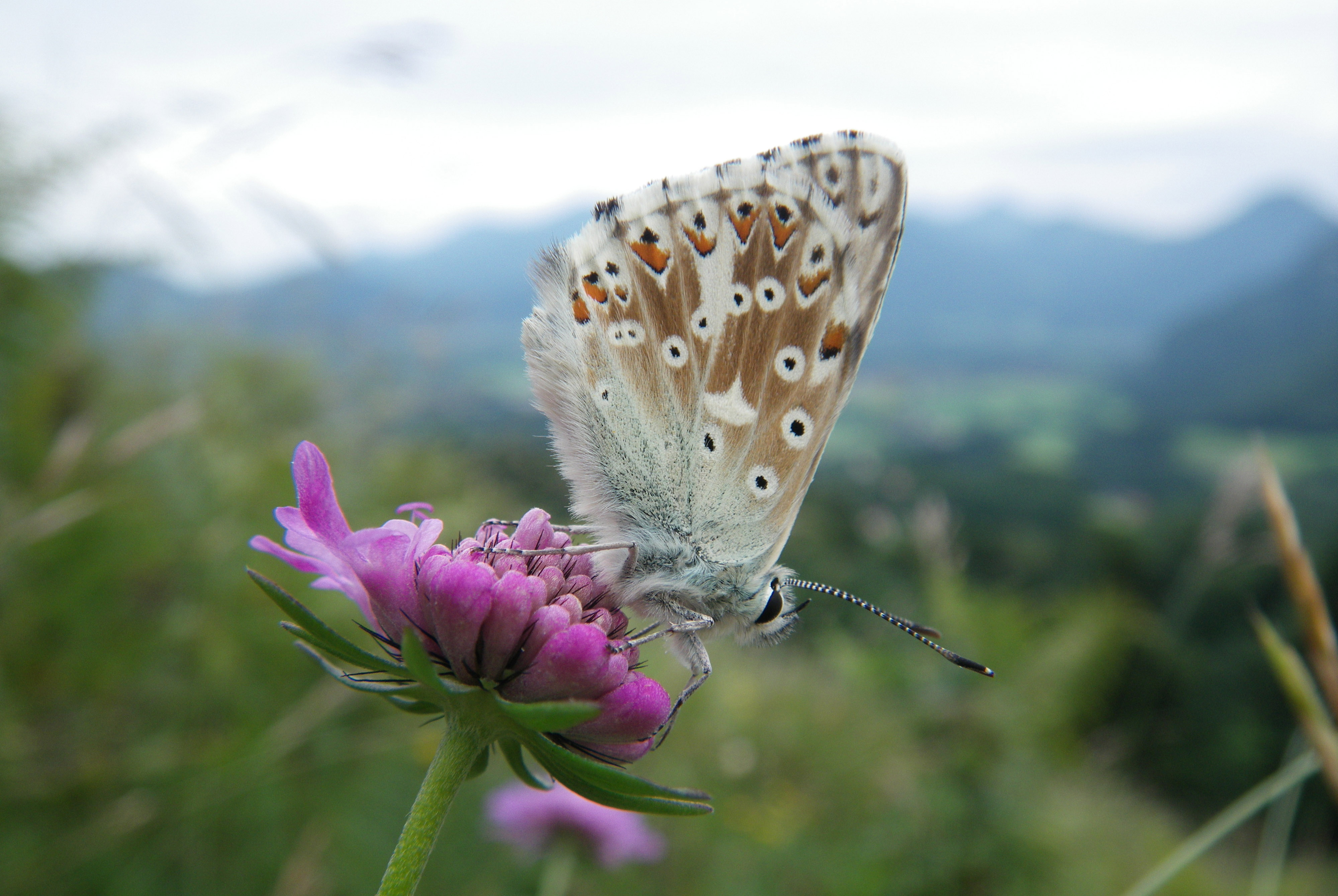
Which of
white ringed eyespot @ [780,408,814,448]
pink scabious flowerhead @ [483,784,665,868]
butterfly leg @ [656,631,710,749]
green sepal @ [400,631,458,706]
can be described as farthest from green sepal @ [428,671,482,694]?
pink scabious flowerhead @ [483,784,665,868]

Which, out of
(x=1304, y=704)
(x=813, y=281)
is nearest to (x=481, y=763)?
(x=813, y=281)

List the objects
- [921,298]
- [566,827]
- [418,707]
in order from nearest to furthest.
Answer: [418,707] < [566,827] < [921,298]

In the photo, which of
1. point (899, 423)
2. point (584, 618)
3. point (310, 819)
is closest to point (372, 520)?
point (310, 819)

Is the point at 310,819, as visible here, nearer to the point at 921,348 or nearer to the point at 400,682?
the point at 400,682

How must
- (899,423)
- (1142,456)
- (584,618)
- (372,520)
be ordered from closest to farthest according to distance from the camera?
(584,618)
(372,520)
(899,423)
(1142,456)

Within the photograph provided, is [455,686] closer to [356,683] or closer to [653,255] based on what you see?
[356,683]

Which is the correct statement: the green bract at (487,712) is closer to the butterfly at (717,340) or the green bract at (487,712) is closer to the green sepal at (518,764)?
the green sepal at (518,764)
